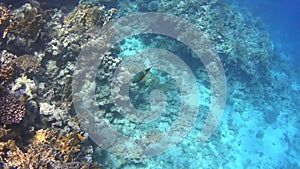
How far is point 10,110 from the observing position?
14.6 feet

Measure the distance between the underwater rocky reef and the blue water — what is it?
4 cm

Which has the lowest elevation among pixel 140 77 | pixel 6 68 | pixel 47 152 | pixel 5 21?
pixel 47 152

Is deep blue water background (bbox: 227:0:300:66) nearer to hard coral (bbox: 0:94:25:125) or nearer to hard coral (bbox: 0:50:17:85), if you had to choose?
hard coral (bbox: 0:50:17:85)

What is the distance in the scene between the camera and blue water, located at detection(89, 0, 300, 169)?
8.81 m

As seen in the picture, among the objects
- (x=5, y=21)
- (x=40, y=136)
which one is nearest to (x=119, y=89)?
(x=40, y=136)

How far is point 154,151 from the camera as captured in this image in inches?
314

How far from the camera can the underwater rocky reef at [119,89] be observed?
481 cm

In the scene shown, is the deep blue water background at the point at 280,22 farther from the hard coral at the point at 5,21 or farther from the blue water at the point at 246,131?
the hard coral at the point at 5,21

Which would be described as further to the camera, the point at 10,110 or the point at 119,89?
the point at 119,89

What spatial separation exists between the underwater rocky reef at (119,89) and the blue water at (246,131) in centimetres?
4

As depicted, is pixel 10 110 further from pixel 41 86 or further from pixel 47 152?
pixel 41 86

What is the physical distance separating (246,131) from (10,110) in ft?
31.8

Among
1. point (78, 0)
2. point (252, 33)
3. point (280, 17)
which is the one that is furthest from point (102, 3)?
point (280, 17)

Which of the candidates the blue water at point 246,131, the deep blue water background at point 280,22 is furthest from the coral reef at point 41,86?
the deep blue water background at point 280,22
